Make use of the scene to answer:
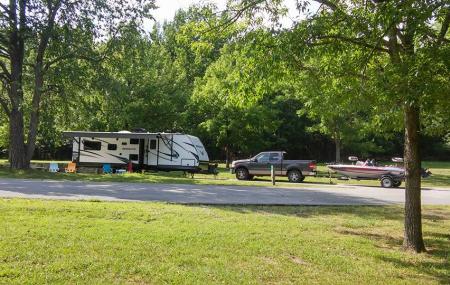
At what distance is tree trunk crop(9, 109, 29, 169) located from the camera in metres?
26.5

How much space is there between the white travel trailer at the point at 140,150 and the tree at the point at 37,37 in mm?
3472

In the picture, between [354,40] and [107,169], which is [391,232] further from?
[107,169]

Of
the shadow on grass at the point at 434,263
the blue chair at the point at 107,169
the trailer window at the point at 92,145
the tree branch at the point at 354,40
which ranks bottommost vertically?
the shadow on grass at the point at 434,263

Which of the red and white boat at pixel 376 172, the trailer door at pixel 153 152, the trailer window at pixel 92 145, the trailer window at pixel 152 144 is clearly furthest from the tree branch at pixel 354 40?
the trailer window at pixel 92 145

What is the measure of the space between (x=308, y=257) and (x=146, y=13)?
74.4 ft

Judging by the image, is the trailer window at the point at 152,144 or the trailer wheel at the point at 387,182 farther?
the trailer window at the point at 152,144

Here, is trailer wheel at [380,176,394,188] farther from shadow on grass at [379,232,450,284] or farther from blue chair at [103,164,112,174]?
shadow on grass at [379,232,450,284]

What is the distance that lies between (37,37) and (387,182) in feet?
64.5

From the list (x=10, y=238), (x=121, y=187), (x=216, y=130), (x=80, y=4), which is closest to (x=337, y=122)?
(x=216, y=130)

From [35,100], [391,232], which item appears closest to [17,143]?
[35,100]

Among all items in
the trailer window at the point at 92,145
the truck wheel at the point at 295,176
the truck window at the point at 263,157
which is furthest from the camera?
the trailer window at the point at 92,145

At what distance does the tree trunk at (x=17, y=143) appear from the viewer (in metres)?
26.5

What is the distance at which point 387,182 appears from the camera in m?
24.3

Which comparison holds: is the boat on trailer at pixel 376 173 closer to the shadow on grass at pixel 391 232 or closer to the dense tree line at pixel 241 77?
the dense tree line at pixel 241 77
